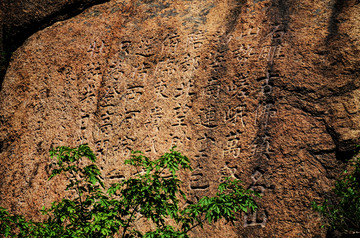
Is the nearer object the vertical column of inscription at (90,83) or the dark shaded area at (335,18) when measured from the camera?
the dark shaded area at (335,18)

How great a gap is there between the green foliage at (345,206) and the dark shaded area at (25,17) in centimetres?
449

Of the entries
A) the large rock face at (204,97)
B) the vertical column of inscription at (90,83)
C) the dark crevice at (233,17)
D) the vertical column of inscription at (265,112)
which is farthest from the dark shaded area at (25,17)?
the vertical column of inscription at (265,112)

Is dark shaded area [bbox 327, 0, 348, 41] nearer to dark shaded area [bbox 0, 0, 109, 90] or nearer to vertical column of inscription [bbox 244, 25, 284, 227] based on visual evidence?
vertical column of inscription [bbox 244, 25, 284, 227]

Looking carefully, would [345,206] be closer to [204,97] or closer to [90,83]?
[204,97]

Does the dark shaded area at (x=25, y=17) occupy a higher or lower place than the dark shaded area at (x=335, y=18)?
higher

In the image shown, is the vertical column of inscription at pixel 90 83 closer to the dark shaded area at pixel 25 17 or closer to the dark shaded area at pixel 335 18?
the dark shaded area at pixel 25 17

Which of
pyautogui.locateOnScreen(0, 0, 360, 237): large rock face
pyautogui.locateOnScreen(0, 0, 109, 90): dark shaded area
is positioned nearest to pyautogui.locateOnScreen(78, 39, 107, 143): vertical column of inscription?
pyautogui.locateOnScreen(0, 0, 360, 237): large rock face

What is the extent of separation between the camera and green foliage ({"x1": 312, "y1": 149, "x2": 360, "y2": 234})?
2971 millimetres

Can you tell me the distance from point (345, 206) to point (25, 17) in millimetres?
5512

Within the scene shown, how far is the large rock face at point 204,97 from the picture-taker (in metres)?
3.58

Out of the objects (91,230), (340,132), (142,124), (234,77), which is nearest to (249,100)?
(234,77)

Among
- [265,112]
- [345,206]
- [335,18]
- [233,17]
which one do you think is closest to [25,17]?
[233,17]

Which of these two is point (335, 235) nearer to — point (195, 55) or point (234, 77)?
point (234, 77)

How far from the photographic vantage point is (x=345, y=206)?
3.12 meters
